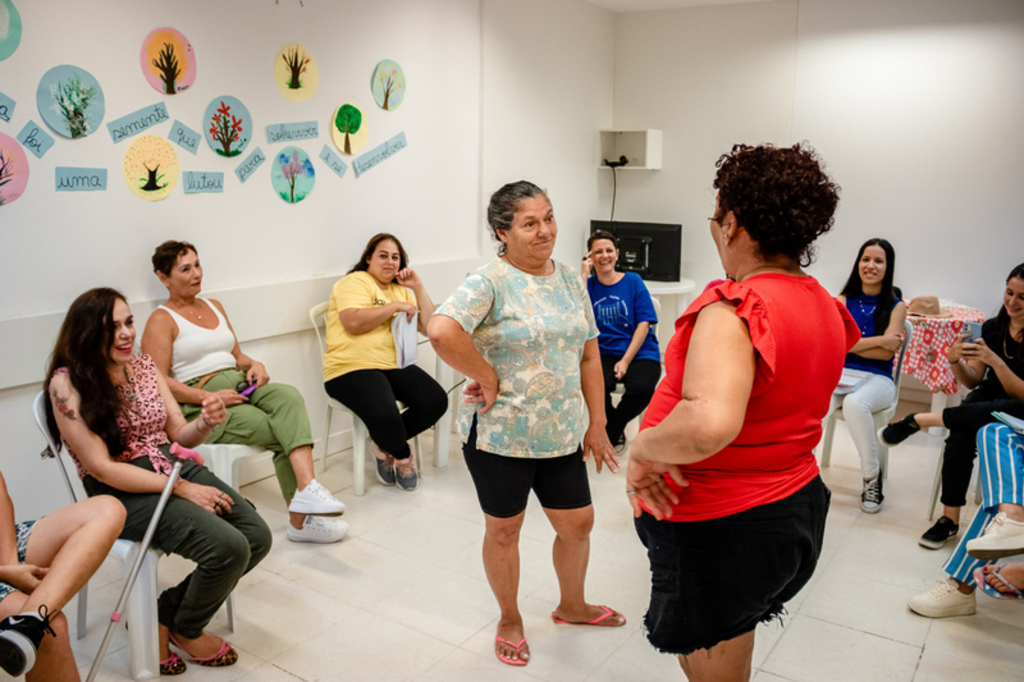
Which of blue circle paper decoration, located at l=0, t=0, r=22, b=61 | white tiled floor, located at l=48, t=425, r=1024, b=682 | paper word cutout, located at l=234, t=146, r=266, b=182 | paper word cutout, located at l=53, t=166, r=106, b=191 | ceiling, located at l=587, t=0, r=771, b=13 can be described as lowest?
white tiled floor, located at l=48, t=425, r=1024, b=682

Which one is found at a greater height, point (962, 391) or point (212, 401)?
point (212, 401)

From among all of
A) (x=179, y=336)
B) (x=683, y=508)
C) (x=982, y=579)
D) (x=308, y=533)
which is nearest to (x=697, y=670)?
(x=683, y=508)

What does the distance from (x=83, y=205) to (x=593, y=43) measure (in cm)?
405

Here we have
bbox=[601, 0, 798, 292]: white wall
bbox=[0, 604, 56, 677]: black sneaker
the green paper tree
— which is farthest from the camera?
bbox=[601, 0, 798, 292]: white wall

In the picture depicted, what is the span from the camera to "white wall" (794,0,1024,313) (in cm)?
508

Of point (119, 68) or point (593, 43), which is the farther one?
point (593, 43)

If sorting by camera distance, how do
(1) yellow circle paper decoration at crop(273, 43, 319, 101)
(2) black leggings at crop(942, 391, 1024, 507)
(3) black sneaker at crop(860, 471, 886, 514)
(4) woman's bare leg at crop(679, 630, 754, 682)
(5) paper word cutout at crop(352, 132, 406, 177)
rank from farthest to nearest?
(5) paper word cutout at crop(352, 132, 406, 177) < (1) yellow circle paper decoration at crop(273, 43, 319, 101) < (3) black sneaker at crop(860, 471, 886, 514) < (2) black leggings at crop(942, 391, 1024, 507) < (4) woman's bare leg at crop(679, 630, 754, 682)

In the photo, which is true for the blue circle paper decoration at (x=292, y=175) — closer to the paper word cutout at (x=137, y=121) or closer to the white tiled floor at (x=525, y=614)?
the paper word cutout at (x=137, y=121)

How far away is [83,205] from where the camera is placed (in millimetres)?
3092

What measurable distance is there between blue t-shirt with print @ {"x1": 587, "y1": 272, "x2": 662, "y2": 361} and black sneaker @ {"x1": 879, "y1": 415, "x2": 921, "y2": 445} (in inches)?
48.5

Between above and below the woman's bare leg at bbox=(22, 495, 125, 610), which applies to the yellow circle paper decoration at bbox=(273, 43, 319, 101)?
above

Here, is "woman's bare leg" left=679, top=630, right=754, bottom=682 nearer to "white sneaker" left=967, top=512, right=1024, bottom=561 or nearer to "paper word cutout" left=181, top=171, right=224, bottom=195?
"white sneaker" left=967, top=512, right=1024, bottom=561

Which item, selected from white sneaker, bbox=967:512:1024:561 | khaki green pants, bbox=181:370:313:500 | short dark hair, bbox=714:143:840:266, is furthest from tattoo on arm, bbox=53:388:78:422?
white sneaker, bbox=967:512:1024:561

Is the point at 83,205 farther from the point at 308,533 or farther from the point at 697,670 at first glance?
the point at 697,670
